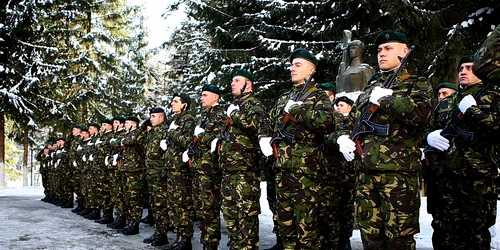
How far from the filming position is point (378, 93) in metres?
3.59

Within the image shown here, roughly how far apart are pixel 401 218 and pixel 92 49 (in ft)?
67.9

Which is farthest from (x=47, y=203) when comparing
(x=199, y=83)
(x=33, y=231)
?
(x=199, y=83)

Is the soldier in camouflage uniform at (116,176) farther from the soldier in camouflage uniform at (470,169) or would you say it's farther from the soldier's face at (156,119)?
the soldier in camouflage uniform at (470,169)

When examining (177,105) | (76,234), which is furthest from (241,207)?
(76,234)

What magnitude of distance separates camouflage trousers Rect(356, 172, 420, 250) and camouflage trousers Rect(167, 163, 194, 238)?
2.95 meters

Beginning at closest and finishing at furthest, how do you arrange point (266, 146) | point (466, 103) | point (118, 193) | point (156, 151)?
point (466, 103) < point (266, 146) < point (156, 151) < point (118, 193)

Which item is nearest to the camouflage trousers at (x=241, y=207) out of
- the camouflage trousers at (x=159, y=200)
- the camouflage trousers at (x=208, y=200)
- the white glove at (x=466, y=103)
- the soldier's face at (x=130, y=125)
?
the camouflage trousers at (x=208, y=200)

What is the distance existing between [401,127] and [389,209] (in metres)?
0.68

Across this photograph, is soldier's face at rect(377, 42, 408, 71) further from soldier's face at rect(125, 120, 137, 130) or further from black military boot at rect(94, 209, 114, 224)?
black military boot at rect(94, 209, 114, 224)

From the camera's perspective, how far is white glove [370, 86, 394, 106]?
11.7ft

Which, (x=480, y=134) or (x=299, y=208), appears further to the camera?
(x=299, y=208)

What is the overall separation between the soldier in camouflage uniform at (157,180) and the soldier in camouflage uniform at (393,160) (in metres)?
Answer: 3.50

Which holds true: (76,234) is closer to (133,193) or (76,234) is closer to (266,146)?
(133,193)

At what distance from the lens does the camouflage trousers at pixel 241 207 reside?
4742 mm
